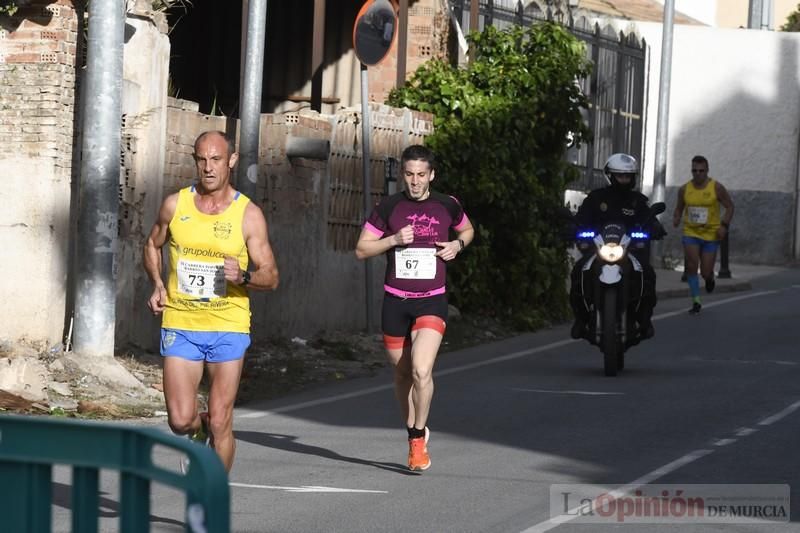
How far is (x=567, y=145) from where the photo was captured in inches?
801

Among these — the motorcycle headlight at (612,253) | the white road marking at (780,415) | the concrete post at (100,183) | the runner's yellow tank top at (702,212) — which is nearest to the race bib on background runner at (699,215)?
the runner's yellow tank top at (702,212)

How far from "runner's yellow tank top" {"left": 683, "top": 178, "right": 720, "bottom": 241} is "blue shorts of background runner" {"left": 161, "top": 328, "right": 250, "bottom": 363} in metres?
13.3

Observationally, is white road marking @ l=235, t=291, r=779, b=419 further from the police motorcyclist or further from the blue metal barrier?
the blue metal barrier

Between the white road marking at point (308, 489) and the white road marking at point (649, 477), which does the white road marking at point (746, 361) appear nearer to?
the white road marking at point (649, 477)

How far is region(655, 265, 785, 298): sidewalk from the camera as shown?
23453 mm

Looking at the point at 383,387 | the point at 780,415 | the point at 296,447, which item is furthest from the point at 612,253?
the point at 296,447

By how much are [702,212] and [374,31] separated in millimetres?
5838

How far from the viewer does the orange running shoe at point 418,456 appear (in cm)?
925

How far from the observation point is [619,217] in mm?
14188

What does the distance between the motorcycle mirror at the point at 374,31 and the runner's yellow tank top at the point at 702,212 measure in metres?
5.51

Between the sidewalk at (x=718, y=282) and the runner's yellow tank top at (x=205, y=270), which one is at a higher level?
the runner's yellow tank top at (x=205, y=270)

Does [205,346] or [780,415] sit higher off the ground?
[205,346]

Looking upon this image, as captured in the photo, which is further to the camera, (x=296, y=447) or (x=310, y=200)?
(x=310, y=200)

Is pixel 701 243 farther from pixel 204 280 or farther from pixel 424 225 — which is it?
pixel 204 280
